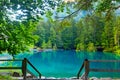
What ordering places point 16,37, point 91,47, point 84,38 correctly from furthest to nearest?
point 84,38, point 91,47, point 16,37

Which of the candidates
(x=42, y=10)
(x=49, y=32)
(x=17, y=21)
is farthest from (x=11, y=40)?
(x=49, y=32)

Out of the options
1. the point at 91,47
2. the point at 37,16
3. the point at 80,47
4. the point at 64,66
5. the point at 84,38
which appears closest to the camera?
the point at 37,16

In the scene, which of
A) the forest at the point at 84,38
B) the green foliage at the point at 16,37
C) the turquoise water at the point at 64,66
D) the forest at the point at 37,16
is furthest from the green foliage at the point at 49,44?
the green foliage at the point at 16,37

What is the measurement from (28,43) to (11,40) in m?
0.83

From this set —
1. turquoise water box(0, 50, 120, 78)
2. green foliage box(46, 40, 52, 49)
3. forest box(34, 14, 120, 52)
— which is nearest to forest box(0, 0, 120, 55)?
turquoise water box(0, 50, 120, 78)

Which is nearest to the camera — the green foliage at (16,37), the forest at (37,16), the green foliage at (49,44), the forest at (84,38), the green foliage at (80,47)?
the forest at (37,16)

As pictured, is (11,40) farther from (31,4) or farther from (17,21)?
(31,4)

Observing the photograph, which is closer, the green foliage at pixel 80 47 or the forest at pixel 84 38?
the forest at pixel 84 38

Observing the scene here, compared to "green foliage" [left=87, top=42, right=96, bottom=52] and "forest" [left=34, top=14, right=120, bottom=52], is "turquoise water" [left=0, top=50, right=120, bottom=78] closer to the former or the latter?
"forest" [left=34, top=14, right=120, bottom=52]

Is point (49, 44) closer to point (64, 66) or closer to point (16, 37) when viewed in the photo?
point (64, 66)

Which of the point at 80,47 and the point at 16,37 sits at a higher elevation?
the point at 16,37

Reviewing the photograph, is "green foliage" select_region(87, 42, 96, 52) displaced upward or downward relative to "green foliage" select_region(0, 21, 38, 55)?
downward

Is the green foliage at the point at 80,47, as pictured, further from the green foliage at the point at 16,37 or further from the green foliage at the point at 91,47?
the green foliage at the point at 16,37

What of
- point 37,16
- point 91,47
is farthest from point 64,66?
point 91,47
